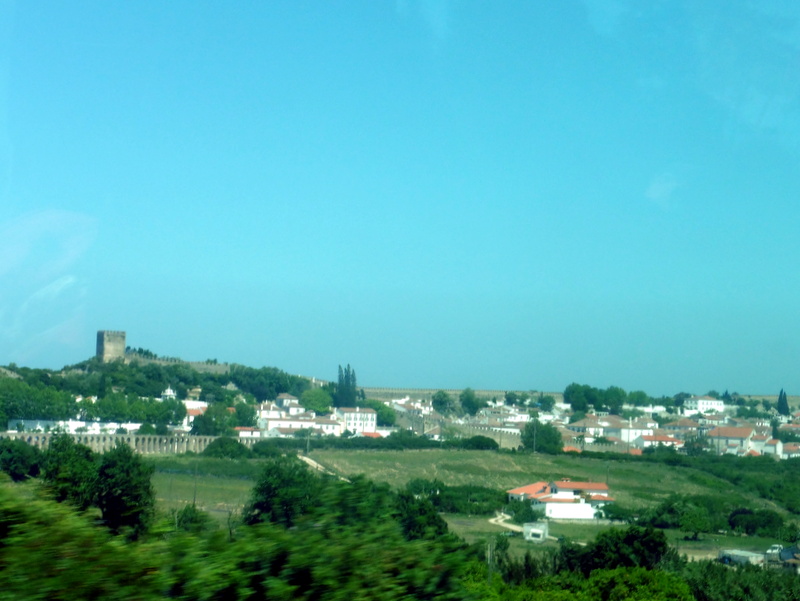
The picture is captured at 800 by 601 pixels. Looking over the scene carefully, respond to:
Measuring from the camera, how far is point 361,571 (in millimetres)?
3057

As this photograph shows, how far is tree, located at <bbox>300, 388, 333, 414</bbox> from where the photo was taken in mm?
62219

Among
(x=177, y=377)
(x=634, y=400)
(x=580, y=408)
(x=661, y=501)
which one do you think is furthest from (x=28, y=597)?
(x=634, y=400)

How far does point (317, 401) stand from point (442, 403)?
773 inches

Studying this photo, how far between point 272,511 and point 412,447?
29089 mm

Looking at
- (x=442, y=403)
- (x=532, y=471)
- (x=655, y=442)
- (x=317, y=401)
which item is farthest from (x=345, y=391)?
(x=532, y=471)

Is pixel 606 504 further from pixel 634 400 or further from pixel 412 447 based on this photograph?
pixel 634 400

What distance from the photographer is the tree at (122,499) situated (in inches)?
138

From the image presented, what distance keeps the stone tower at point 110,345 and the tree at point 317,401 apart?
58.0 feet

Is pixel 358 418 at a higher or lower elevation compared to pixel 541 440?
higher

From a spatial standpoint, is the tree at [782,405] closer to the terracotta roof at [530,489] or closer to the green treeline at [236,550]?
the terracotta roof at [530,489]

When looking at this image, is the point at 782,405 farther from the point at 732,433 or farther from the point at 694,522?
the point at 694,522

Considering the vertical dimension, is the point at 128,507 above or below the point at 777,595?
above

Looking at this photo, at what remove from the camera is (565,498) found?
2138 centimetres

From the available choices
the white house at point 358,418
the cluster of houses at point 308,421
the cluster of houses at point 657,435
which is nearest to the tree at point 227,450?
the cluster of houses at point 308,421
